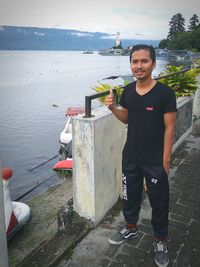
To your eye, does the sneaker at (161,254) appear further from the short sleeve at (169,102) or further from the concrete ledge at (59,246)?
the short sleeve at (169,102)

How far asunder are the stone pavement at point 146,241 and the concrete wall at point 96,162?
31cm

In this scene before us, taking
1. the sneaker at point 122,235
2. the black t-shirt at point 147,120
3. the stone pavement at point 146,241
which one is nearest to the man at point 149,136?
the black t-shirt at point 147,120

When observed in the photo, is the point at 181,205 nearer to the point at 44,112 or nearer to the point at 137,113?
the point at 137,113

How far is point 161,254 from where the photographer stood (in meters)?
3.40

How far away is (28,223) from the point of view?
17.2ft

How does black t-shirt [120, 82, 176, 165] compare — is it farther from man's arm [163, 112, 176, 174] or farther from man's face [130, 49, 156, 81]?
man's face [130, 49, 156, 81]

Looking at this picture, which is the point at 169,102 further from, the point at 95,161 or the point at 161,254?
the point at 161,254

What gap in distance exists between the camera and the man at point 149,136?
10.1 ft

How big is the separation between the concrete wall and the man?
45cm

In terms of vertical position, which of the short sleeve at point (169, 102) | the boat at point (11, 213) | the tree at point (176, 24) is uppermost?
the tree at point (176, 24)

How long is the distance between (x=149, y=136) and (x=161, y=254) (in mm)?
1352

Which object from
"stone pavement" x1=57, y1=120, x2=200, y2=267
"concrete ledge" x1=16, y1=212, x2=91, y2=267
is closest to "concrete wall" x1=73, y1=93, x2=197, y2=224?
"concrete ledge" x1=16, y1=212, x2=91, y2=267

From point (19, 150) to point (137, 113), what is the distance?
56.7 ft

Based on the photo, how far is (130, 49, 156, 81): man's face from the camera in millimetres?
3088
